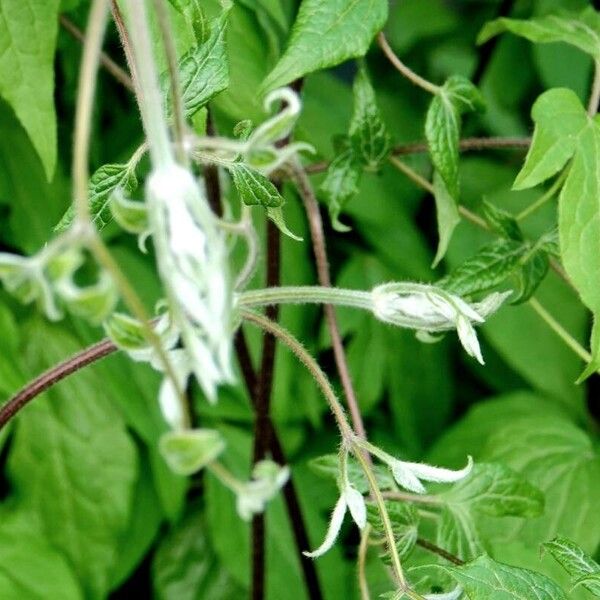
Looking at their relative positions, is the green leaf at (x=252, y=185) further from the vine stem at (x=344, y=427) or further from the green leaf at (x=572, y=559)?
the green leaf at (x=572, y=559)

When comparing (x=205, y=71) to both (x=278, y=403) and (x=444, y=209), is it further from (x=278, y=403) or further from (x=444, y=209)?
(x=278, y=403)

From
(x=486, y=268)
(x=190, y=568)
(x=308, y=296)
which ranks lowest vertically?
(x=190, y=568)

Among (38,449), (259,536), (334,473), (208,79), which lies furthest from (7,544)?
Result: (208,79)

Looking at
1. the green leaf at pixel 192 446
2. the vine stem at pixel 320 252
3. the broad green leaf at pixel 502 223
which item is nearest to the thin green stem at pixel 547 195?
the broad green leaf at pixel 502 223

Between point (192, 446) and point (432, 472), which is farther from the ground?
point (192, 446)

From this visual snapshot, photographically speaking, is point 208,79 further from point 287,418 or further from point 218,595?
point 218,595

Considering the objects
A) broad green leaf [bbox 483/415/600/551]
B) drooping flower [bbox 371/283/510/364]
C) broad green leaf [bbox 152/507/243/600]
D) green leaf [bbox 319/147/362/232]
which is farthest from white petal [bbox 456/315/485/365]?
broad green leaf [bbox 152/507/243/600]

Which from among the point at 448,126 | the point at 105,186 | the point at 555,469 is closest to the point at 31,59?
the point at 105,186

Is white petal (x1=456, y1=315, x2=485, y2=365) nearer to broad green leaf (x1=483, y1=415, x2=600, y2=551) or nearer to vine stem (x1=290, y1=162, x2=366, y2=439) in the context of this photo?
vine stem (x1=290, y1=162, x2=366, y2=439)
